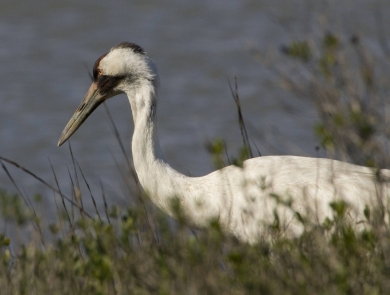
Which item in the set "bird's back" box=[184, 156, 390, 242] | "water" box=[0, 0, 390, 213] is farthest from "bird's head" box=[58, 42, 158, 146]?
"water" box=[0, 0, 390, 213]

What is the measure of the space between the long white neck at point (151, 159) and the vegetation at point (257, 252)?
105cm

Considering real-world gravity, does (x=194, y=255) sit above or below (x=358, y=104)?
below

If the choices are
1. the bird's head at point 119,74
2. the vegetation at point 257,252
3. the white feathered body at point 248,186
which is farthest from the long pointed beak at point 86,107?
the vegetation at point 257,252

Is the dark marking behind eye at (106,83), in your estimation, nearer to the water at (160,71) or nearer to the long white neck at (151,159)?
the long white neck at (151,159)

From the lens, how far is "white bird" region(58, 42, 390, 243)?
495 centimetres

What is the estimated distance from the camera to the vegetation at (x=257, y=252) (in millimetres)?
3350

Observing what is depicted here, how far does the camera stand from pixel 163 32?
15.3 metres

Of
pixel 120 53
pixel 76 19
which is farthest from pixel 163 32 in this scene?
pixel 120 53

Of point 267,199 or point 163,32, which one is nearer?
point 267,199

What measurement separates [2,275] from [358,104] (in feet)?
5.83

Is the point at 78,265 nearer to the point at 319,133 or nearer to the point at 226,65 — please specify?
the point at 319,133

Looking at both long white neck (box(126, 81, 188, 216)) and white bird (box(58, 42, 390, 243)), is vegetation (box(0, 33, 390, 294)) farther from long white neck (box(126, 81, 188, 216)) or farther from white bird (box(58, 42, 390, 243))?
long white neck (box(126, 81, 188, 216))

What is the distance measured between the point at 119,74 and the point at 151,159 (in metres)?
0.68

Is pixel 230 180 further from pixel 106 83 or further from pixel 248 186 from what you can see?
pixel 106 83
